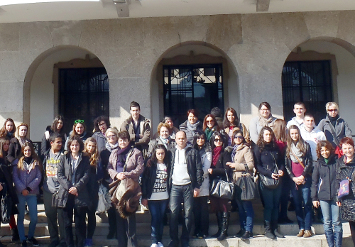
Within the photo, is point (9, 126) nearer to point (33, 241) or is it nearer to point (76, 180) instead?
point (76, 180)

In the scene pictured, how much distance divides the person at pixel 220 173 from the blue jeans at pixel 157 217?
0.77 m

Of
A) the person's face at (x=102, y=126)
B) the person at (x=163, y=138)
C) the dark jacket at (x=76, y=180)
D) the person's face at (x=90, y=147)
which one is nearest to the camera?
the dark jacket at (x=76, y=180)

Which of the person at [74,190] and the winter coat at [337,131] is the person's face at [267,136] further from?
the person at [74,190]

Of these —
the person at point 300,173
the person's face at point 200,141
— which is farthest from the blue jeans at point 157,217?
the person at point 300,173

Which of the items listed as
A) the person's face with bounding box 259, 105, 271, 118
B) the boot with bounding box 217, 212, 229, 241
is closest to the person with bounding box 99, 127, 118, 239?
→ the boot with bounding box 217, 212, 229, 241

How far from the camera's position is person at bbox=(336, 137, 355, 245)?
512 centimetres

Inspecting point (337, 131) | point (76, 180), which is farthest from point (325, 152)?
point (76, 180)

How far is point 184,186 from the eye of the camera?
18.5 ft

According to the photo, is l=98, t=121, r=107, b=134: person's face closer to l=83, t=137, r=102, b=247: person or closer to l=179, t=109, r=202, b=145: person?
l=83, t=137, r=102, b=247: person

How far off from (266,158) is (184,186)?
1.32m

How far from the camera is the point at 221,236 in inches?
227

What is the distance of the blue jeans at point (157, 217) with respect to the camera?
18.4 feet

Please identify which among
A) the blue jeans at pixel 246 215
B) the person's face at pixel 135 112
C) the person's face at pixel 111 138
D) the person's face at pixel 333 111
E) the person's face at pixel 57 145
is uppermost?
the person's face at pixel 135 112

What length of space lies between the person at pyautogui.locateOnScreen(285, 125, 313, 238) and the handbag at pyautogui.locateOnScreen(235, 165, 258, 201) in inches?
23.4
